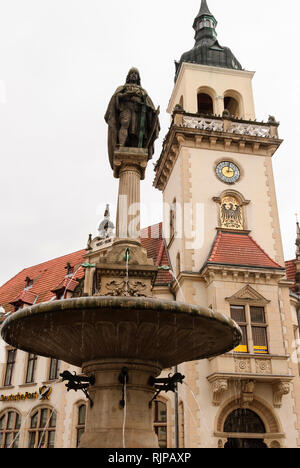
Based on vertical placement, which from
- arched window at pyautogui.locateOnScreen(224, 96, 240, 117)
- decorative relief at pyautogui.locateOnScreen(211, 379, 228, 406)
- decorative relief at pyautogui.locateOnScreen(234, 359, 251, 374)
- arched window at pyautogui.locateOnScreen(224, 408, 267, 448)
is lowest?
arched window at pyautogui.locateOnScreen(224, 408, 267, 448)

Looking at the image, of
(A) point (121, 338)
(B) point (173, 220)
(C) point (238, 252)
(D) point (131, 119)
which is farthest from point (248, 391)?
(A) point (121, 338)

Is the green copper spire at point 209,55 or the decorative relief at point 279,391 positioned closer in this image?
the decorative relief at point 279,391

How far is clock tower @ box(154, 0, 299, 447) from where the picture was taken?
58.2 feet

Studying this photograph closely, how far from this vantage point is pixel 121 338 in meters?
7.07

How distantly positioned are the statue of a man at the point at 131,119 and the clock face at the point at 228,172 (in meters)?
13.1

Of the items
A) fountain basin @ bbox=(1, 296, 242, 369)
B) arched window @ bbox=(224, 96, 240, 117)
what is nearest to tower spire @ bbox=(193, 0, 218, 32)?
arched window @ bbox=(224, 96, 240, 117)

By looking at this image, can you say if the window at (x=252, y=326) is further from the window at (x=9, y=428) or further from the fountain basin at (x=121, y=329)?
the window at (x=9, y=428)

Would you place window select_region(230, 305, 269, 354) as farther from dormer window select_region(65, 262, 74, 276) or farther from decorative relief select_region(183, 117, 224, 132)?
dormer window select_region(65, 262, 74, 276)

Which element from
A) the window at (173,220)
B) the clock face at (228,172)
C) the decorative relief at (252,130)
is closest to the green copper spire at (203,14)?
the decorative relief at (252,130)

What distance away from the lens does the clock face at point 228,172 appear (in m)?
23.6

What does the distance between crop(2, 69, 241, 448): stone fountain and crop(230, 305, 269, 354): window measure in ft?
33.7

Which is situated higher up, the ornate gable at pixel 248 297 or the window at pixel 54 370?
the ornate gable at pixel 248 297

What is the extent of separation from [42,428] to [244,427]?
11356mm

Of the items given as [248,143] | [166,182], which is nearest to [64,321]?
[248,143]
